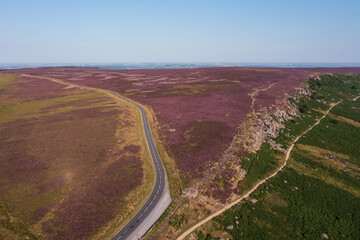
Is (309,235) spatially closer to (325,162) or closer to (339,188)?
(339,188)

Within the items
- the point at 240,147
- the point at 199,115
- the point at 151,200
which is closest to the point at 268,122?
the point at 240,147

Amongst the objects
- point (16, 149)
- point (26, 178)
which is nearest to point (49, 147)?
point (16, 149)

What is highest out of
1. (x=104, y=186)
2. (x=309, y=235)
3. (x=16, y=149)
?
(x=16, y=149)

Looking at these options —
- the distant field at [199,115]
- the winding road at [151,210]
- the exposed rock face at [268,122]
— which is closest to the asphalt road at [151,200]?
the winding road at [151,210]

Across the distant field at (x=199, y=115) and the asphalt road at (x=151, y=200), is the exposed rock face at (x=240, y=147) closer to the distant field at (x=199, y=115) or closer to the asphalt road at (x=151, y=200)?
the distant field at (x=199, y=115)

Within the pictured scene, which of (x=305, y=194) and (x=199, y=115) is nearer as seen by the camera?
(x=305, y=194)

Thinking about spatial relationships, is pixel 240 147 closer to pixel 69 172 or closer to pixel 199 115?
pixel 199 115
